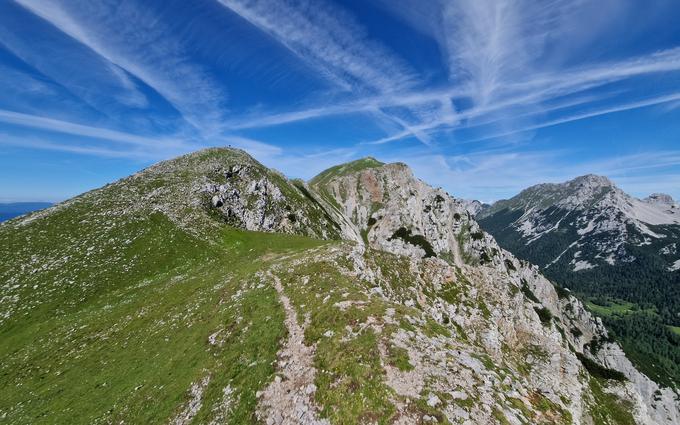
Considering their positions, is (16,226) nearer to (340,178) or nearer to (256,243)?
(256,243)

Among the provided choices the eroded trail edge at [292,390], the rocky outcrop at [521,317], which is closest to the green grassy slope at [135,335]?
the eroded trail edge at [292,390]

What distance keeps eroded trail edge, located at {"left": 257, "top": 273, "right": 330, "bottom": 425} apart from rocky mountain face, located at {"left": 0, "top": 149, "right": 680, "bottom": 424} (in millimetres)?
82

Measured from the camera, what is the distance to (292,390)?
17.7m

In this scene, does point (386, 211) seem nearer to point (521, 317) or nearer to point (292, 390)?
point (521, 317)

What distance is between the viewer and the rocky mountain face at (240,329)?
16500mm

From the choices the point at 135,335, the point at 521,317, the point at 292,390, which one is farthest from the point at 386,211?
the point at 292,390

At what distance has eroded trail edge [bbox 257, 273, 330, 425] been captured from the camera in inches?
629

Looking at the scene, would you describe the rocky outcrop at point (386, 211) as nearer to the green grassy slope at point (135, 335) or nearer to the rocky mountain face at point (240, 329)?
the rocky mountain face at point (240, 329)

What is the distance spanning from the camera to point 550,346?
47281 mm

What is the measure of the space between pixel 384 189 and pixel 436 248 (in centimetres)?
4943

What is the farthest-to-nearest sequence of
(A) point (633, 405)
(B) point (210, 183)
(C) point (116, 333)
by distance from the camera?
1. (B) point (210, 183)
2. (A) point (633, 405)
3. (C) point (116, 333)

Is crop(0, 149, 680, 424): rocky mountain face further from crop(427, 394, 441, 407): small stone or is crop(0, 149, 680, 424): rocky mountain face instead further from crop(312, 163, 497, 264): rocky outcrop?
crop(312, 163, 497, 264): rocky outcrop

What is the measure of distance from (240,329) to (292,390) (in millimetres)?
9841

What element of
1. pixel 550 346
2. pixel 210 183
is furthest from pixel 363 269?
pixel 210 183
